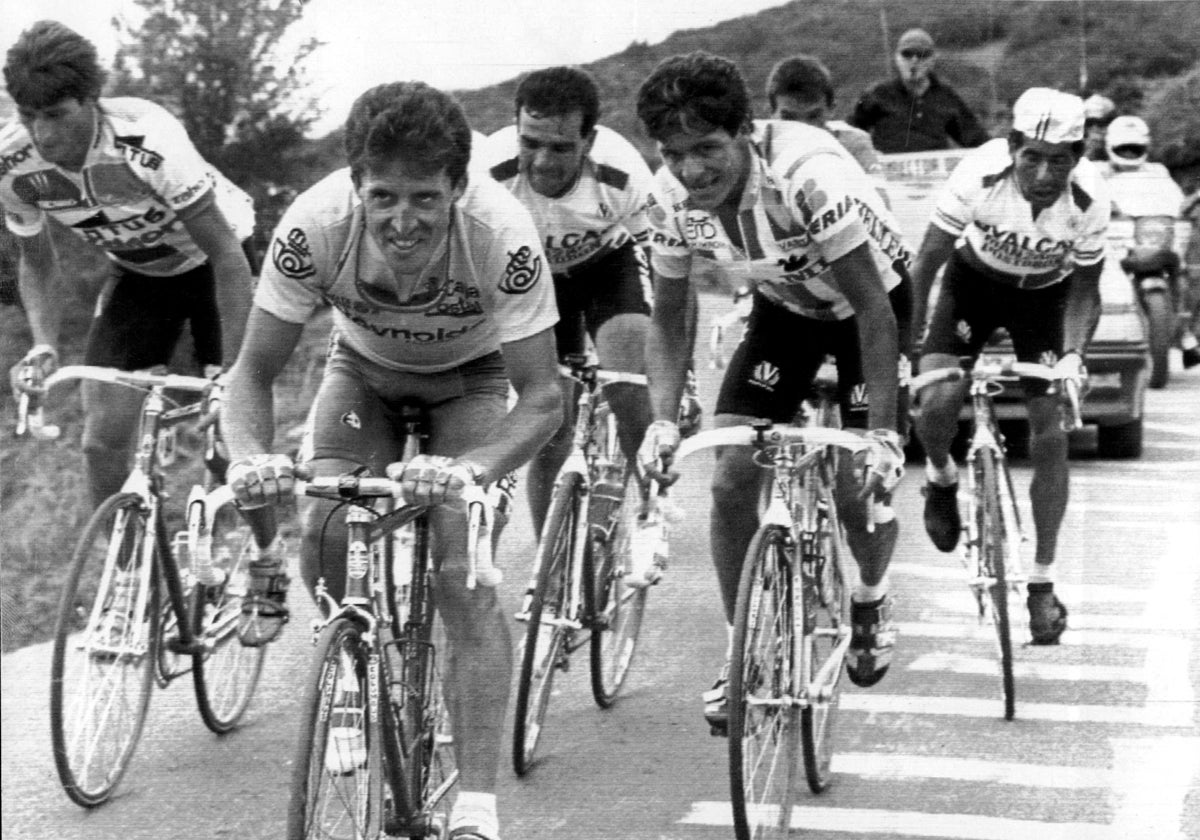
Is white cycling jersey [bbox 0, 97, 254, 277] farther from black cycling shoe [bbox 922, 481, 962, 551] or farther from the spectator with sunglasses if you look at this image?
the spectator with sunglasses

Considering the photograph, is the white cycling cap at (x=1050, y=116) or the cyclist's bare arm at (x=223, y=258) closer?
the cyclist's bare arm at (x=223, y=258)

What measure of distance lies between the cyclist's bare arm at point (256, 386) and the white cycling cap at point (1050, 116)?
295 cm

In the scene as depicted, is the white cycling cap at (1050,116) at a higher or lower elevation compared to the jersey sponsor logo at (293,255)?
higher

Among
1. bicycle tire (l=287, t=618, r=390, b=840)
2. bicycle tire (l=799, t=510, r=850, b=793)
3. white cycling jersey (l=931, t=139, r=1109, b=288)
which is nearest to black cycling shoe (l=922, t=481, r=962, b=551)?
white cycling jersey (l=931, t=139, r=1109, b=288)

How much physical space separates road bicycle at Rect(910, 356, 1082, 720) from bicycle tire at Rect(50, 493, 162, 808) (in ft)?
8.50

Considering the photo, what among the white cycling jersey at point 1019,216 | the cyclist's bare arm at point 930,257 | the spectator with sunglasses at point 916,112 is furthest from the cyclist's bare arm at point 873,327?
the spectator with sunglasses at point 916,112

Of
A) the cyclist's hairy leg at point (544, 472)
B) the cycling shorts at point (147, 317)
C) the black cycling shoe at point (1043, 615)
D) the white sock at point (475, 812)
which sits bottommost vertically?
the white sock at point (475, 812)

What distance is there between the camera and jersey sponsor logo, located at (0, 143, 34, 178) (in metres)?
5.09

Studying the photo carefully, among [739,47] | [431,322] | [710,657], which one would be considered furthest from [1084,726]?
[739,47]

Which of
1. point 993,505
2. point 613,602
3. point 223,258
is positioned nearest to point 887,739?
point 993,505

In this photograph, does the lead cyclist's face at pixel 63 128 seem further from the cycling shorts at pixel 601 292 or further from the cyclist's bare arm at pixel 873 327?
the cyclist's bare arm at pixel 873 327

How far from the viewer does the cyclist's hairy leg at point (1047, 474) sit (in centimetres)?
622

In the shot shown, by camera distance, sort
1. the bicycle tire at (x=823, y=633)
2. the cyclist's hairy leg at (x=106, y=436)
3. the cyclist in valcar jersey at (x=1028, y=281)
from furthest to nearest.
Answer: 1. the cyclist in valcar jersey at (x=1028, y=281)
2. the cyclist's hairy leg at (x=106, y=436)
3. the bicycle tire at (x=823, y=633)

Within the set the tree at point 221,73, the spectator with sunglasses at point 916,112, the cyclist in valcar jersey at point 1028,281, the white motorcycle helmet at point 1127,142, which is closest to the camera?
the cyclist in valcar jersey at point 1028,281
